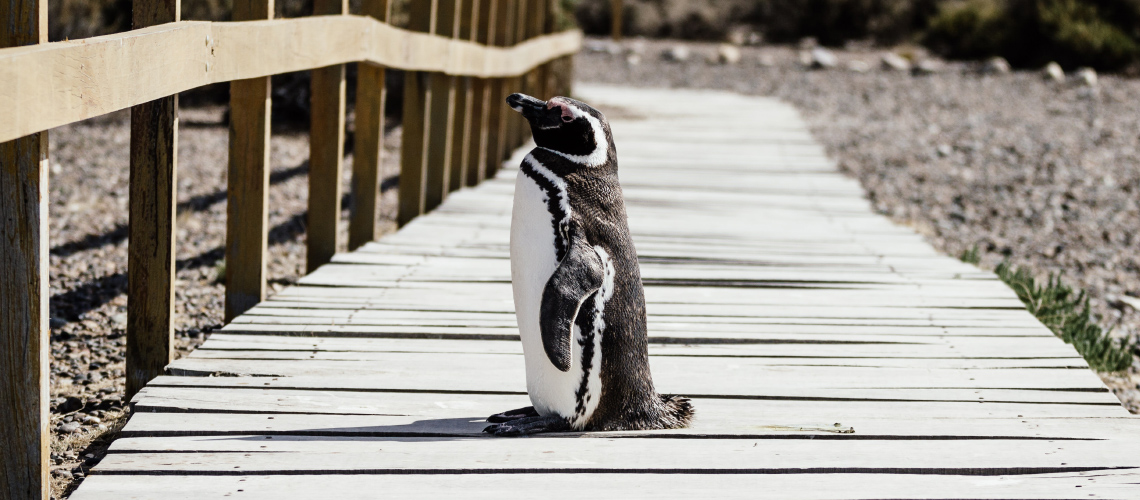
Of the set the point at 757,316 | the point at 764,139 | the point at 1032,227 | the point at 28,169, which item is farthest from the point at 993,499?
the point at 764,139

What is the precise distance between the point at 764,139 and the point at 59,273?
262 inches

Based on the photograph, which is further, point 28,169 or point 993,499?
point 993,499

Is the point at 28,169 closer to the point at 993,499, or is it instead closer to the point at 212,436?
the point at 212,436

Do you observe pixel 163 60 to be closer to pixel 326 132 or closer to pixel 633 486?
pixel 633 486

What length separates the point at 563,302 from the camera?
237 cm

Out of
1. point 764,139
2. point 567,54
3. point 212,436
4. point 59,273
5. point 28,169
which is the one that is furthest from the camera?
point 567,54

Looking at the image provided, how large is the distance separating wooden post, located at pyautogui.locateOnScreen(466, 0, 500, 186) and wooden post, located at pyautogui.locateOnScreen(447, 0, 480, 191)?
301 mm

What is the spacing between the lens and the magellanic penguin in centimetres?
249

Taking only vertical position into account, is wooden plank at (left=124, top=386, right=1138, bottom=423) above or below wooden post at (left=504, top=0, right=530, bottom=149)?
below

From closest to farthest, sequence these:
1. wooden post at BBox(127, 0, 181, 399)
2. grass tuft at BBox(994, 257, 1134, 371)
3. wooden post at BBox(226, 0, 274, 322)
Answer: wooden post at BBox(127, 0, 181, 399) < wooden post at BBox(226, 0, 274, 322) < grass tuft at BBox(994, 257, 1134, 371)

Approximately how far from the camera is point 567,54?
11.2m

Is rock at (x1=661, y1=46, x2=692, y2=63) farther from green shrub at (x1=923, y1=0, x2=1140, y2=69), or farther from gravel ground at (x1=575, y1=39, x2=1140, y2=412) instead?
green shrub at (x1=923, y1=0, x2=1140, y2=69)

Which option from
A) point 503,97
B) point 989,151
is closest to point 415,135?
point 503,97

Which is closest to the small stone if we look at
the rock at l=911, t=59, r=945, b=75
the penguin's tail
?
the penguin's tail
